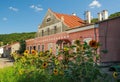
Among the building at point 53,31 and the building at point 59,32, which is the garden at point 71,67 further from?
the building at point 53,31

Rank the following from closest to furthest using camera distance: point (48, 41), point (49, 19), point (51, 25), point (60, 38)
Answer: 1. point (60, 38)
2. point (48, 41)
3. point (51, 25)
4. point (49, 19)

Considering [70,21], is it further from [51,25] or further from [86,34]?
[86,34]

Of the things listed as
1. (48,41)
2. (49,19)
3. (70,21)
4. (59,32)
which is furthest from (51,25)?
(48,41)

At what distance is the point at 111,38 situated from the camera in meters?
23.0

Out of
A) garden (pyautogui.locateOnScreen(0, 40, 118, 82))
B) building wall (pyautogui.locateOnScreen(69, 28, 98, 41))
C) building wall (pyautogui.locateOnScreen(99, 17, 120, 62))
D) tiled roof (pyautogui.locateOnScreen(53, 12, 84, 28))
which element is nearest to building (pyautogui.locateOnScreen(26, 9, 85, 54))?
tiled roof (pyautogui.locateOnScreen(53, 12, 84, 28))

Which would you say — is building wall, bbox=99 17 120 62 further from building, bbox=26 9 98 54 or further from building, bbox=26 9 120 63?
building, bbox=26 9 98 54

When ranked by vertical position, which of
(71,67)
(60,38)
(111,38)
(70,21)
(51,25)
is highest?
(70,21)

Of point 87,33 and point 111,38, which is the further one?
point 87,33

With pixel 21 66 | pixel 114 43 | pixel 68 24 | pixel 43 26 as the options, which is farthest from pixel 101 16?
pixel 21 66

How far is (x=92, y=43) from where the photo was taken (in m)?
5.64

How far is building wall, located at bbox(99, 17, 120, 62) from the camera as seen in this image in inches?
885

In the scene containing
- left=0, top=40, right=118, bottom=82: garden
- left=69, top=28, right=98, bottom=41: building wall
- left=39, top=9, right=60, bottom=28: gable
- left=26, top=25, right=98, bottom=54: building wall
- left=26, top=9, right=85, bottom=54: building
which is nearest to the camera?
left=0, top=40, right=118, bottom=82: garden

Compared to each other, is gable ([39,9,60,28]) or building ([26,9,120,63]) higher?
gable ([39,9,60,28])

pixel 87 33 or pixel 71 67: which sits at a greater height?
pixel 87 33
